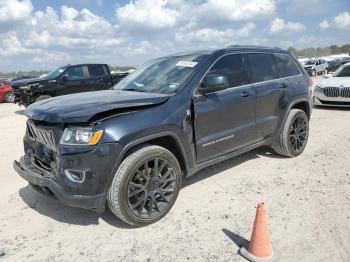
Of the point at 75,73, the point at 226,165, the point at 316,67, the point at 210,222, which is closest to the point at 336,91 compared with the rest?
the point at 226,165

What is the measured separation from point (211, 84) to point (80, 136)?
169 centimetres

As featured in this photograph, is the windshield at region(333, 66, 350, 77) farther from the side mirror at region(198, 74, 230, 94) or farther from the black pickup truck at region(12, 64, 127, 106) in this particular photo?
the side mirror at region(198, 74, 230, 94)

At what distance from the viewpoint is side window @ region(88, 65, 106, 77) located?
44.4ft

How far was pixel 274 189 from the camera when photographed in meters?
4.73

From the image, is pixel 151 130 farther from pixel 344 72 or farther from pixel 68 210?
pixel 344 72

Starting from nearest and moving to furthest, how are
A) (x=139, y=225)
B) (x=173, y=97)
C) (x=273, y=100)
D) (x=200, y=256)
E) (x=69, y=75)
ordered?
(x=200, y=256) → (x=139, y=225) → (x=173, y=97) → (x=273, y=100) → (x=69, y=75)

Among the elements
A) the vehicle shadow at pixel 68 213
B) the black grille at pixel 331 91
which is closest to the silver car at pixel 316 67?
the black grille at pixel 331 91

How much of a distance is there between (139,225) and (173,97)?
1.44 metres

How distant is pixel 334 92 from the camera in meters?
11.0

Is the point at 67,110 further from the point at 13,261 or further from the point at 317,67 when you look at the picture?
the point at 317,67

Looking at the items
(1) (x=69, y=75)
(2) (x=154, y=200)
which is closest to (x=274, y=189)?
(2) (x=154, y=200)

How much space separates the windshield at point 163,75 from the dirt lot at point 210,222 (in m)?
1.43

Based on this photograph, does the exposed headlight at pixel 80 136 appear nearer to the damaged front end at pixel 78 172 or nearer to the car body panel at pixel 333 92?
the damaged front end at pixel 78 172

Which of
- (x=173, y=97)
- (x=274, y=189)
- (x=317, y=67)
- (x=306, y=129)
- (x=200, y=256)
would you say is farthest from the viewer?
(x=317, y=67)
